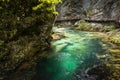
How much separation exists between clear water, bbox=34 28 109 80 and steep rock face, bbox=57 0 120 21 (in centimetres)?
1653

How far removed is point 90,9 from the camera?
50.0 meters

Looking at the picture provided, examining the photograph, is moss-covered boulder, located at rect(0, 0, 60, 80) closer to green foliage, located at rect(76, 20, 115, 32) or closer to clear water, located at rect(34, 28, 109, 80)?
clear water, located at rect(34, 28, 109, 80)

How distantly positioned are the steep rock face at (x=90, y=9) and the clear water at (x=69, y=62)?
54.2ft

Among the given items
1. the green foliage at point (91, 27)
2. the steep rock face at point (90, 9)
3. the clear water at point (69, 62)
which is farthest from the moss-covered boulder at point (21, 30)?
the steep rock face at point (90, 9)

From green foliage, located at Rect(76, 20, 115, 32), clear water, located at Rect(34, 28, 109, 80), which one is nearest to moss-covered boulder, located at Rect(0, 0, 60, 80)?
clear water, located at Rect(34, 28, 109, 80)

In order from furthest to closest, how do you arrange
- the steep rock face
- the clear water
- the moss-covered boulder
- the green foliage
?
the steep rock face < the green foliage < the moss-covered boulder < the clear water

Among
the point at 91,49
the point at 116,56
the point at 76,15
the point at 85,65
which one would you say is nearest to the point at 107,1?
the point at 76,15

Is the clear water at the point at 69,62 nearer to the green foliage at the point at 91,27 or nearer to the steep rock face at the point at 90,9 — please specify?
the green foliage at the point at 91,27

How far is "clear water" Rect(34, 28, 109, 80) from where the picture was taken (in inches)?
668

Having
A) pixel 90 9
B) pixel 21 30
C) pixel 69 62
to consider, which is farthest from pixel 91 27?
pixel 21 30

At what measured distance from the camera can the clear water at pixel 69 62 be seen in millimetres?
16969

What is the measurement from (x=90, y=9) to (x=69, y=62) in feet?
103

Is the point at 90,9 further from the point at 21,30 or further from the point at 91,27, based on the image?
the point at 21,30

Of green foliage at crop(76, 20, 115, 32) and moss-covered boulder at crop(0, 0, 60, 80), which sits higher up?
moss-covered boulder at crop(0, 0, 60, 80)
